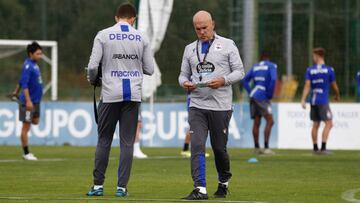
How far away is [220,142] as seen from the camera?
1254cm

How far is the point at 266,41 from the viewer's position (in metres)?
28.6

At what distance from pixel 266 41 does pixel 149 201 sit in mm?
17178

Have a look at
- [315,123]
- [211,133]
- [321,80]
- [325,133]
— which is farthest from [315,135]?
[211,133]

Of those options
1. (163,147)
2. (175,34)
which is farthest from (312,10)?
(163,147)

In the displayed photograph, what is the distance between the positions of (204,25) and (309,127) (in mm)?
13863

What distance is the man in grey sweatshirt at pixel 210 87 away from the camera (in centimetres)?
1234

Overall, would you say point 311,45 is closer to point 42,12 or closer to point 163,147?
point 163,147

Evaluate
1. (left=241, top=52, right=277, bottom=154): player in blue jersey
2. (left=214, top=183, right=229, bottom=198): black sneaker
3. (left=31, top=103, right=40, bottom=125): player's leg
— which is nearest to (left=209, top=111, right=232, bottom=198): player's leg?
(left=214, top=183, right=229, bottom=198): black sneaker

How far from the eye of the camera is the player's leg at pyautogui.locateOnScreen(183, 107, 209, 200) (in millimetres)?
12141

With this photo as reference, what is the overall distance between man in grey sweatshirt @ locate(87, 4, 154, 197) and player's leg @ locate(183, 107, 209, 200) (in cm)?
72

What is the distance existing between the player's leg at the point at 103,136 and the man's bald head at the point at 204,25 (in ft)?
4.16

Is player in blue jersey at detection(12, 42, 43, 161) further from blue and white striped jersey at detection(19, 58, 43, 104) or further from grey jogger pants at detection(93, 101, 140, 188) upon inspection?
grey jogger pants at detection(93, 101, 140, 188)

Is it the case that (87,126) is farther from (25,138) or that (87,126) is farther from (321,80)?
(25,138)

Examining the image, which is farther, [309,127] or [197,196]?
[309,127]
